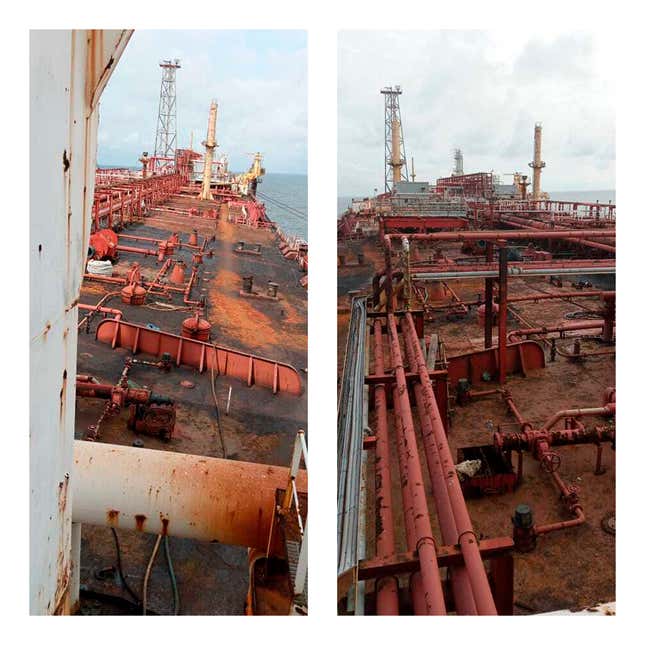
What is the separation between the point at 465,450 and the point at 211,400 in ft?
7.30

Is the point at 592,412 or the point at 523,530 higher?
the point at 592,412

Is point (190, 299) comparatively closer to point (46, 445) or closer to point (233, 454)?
point (233, 454)

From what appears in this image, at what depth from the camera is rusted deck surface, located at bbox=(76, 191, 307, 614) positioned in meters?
2.76

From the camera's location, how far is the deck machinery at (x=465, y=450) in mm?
2111

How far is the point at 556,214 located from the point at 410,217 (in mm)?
5862

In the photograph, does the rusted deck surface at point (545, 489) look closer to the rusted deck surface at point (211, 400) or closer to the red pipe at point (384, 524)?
the red pipe at point (384, 524)

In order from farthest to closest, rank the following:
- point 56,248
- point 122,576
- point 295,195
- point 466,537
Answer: point 122,576 < point 295,195 < point 466,537 < point 56,248

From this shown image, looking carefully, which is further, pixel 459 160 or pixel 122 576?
pixel 459 160

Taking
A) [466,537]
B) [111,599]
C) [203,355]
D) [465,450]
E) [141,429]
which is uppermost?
[203,355]

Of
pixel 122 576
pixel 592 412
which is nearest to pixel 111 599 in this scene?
pixel 122 576

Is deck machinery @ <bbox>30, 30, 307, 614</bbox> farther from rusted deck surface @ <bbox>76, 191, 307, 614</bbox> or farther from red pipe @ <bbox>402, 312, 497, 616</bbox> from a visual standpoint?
red pipe @ <bbox>402, 312, 497, 616</bbox>

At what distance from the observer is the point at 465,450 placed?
4.21 meters

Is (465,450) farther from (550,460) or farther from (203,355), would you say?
(203,355)
